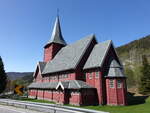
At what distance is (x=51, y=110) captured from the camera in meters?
12.9

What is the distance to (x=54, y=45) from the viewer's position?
38781 mm

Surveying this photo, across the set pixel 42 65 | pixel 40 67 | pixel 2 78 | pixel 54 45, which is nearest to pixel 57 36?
pixel 54 45

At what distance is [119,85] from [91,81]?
4871 millimetres

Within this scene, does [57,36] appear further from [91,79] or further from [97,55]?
[91,79]

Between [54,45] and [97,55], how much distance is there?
651 inches

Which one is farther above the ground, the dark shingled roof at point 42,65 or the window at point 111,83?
the dark shingled roof at point 42,65

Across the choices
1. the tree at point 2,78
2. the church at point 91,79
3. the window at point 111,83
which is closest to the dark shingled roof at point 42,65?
the church at point 91,79

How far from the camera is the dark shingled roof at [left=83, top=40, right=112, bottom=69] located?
2423cm

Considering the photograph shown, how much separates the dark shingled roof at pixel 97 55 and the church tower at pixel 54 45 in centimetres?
1396

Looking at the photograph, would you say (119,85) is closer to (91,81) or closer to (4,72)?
(91,81)

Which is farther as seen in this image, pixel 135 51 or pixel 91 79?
pixel 135 51

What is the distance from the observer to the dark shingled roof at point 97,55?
79.5 feet

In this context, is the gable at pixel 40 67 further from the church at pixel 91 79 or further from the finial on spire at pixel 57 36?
the finial on spire at pixel 57 36

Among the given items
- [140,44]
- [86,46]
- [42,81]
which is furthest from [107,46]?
[140,44]
